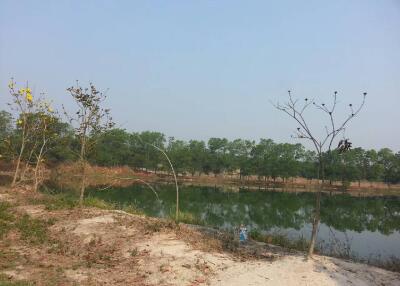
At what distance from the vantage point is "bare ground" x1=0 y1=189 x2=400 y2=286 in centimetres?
589

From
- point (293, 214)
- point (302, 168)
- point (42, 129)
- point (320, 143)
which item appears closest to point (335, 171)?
point (302, 168)

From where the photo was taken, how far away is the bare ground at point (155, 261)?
232 inches

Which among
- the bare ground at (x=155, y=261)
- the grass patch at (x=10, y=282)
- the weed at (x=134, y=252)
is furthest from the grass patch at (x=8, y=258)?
the weed at (x=134, y=252)

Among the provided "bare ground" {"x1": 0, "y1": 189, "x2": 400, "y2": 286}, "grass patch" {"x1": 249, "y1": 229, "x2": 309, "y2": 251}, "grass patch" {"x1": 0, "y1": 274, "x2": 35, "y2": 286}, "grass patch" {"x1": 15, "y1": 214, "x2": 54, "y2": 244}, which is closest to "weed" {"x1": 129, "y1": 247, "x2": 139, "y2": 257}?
"bare ground" {"x1": 0, "y1": 189, "x2": 400, "y2": 286}

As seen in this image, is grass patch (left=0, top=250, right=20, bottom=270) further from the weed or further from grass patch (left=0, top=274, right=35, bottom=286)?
the weed

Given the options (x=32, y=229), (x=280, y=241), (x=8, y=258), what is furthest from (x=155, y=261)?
(x=280, y=241)

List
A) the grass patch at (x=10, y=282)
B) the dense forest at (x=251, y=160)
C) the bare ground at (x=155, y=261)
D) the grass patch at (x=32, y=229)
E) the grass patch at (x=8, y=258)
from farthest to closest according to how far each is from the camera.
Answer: the dense forest at (x=251, y=160) → the grass patch at (x=32, y=229) → the grass patch at (x=8, y=258) → the bare ground at (x=155, y=261) → the grass patch at (x=10, y=282)

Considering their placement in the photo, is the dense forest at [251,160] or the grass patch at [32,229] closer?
the grass patch at [32,229]

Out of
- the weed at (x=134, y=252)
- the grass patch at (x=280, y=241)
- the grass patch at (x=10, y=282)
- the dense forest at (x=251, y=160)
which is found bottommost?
the grass patch at (x=10, y=282)

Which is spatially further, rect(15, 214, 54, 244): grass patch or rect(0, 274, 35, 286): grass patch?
rect(15, 214, 54, 244): grass patch

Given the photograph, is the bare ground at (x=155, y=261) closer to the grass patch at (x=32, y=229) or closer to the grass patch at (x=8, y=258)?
the grass patch at (x=8, y=258)

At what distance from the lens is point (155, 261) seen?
6621 mm

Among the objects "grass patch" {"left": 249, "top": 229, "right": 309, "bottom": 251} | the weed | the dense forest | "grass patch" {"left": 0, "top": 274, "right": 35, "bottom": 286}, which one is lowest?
"grass patch" {"left": 0, "top": 274, "right": 35, "bottom": 286}

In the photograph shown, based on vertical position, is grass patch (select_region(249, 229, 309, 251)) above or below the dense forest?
below
